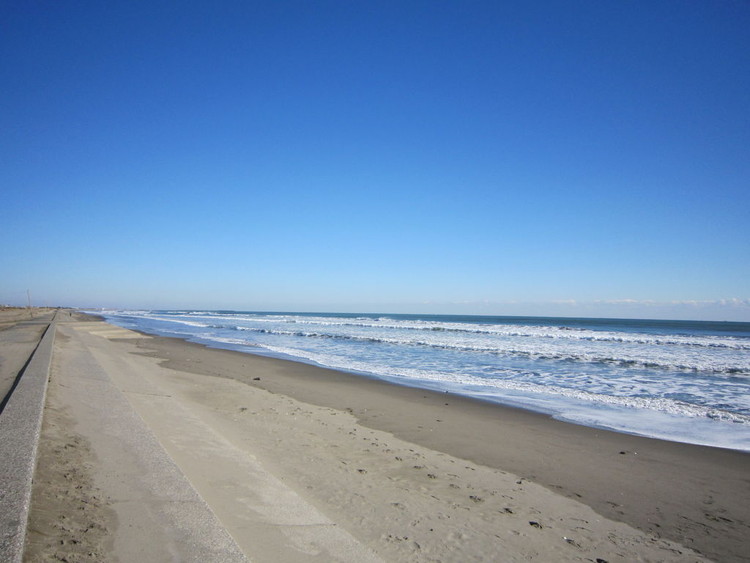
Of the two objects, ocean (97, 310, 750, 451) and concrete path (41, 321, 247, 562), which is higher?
concrete path (41, 321, 247, 562)

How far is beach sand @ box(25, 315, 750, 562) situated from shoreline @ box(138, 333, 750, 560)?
0.03 meters

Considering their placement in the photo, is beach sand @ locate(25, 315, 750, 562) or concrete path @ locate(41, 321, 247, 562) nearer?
concrete path @ locate(41, 321, 247, 562)

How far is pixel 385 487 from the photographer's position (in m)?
4.91

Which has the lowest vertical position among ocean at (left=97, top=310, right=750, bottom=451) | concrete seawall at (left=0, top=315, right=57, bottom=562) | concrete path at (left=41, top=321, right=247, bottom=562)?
ocean at (left=97, top=310, right=750, bottom=451)

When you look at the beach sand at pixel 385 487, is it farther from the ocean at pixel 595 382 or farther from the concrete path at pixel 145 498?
the ocean at pixel 595 382

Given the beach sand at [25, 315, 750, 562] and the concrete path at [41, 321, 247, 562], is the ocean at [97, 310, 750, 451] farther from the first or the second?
the concrete path at [41, 321, 247, 562]

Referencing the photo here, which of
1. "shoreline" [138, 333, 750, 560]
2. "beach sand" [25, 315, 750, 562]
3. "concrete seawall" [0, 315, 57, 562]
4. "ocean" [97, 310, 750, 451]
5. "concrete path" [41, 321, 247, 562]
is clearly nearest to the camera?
"concrete seawall" [0, 315, 57, 562]

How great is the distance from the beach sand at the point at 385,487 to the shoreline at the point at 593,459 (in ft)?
0.10

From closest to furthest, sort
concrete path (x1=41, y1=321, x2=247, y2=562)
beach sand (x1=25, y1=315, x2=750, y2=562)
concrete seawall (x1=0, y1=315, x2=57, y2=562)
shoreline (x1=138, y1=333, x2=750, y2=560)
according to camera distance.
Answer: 1. concrete seawall (x1=0, y1=315, x2=57, y2=562)
2. concrete path (x1=41, y1=321, x2=247, y2=562)
3. beach sand (x1=25, y1=315, x2=750, y2=562)
4. shoreline (x1=138, y1=333, x2=750, y2=560)

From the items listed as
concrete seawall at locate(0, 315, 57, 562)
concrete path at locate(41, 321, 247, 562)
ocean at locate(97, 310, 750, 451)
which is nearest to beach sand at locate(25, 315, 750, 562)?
concrete path at locate(41, 321, 247, 562)

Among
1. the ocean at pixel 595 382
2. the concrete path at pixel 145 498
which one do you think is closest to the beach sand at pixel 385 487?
the concrete path at pixel 145 498

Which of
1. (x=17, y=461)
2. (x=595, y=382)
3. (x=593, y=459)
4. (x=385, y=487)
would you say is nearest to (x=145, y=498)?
(x=17, y=461)

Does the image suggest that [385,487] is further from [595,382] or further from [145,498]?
[595,382]

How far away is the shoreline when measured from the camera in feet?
14.9
